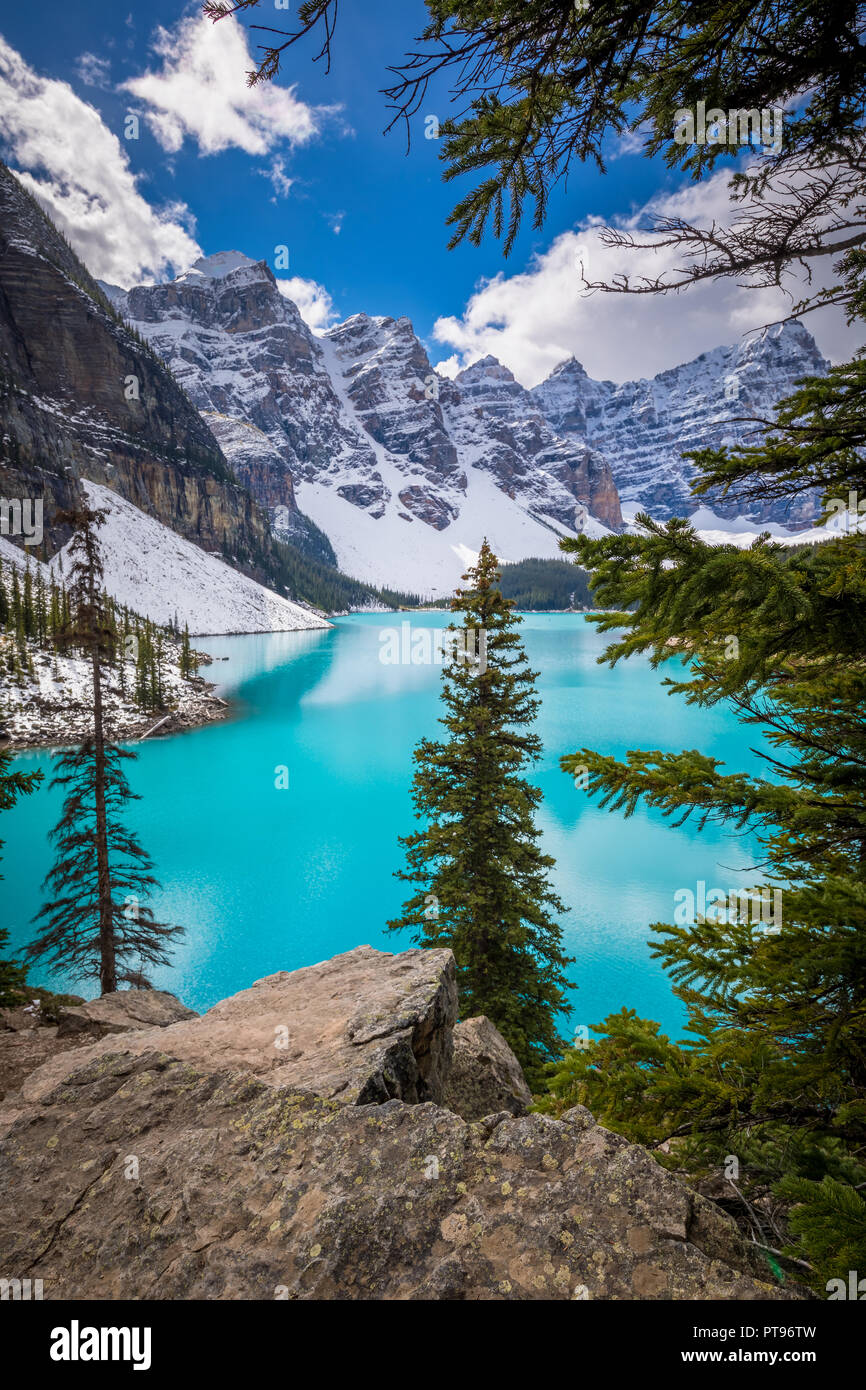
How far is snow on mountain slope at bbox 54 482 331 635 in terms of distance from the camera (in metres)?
97.1

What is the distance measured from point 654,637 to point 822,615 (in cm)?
70

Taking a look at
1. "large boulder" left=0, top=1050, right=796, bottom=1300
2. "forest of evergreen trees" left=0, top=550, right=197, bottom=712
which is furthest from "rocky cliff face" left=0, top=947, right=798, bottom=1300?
"forest of evergreen trees" left=0, top=550, right=197, bottom=712

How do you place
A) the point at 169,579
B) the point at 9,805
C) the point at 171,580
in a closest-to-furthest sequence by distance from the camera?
the point at 9,805 → the point at 169,579 → the point at 171,580

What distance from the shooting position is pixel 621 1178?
2676 millimetres

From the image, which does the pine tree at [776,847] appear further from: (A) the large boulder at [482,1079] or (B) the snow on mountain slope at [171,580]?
(B) the snow on mountain slope at [171,580]

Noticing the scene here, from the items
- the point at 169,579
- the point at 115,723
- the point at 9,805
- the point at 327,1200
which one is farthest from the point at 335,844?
the point at 169,579

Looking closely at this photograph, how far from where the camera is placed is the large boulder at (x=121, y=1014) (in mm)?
8531

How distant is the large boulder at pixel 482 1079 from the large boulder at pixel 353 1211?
12.6 feet

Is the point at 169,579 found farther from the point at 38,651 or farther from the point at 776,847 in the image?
the point at 776,847

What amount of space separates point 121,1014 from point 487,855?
7.05 m

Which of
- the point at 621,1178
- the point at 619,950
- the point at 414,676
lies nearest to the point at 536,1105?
the point at 621,1178

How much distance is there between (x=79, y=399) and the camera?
122m

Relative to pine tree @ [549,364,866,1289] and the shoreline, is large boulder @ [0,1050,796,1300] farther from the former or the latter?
the shoreline

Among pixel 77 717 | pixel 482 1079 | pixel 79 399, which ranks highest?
pixel 79 399
